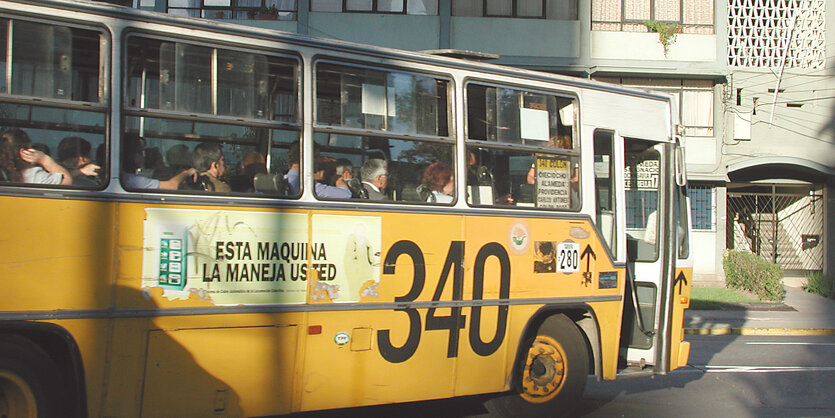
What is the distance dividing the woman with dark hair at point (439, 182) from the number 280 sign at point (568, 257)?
130 cm

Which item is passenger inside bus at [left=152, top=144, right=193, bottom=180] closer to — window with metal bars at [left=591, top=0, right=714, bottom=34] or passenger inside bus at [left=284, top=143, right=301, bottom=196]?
passenger inside bus at [left=284, top=143, right=301, bottom=196]

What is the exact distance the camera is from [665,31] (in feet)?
70.2

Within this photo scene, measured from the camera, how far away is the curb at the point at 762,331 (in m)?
13.9

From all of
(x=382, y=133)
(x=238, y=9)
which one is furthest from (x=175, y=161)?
(x=238, y=9)

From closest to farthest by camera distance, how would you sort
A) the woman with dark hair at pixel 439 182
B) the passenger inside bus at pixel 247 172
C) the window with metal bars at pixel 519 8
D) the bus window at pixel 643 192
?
the passenger inside bus at pixel 247 172
the woman with dark hair at pixel 439 182
the bus window at pixel 643 192
the window with metal bars at pixel 519 8

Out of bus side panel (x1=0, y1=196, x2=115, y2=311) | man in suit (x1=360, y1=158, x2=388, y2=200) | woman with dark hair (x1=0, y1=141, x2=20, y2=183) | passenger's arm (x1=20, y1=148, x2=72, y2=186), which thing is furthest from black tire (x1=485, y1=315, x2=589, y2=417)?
woman with dark hair (x1=0, y1=141, x2=20, y2=183)

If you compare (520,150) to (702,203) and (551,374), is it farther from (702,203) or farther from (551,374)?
(702,203)

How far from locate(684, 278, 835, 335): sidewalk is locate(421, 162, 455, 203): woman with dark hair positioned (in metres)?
9.24

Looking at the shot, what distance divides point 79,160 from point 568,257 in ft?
14.1

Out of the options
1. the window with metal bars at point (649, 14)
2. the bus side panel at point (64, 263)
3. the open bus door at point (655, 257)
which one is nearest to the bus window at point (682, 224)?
the open bus door at point (655, 257)

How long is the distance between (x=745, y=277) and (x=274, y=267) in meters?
17.2

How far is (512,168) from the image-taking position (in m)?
6.61

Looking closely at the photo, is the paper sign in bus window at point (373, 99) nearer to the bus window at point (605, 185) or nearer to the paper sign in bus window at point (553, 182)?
Answer: the paper sign in bus window at point (553, 182)

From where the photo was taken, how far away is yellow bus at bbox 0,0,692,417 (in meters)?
4.75
